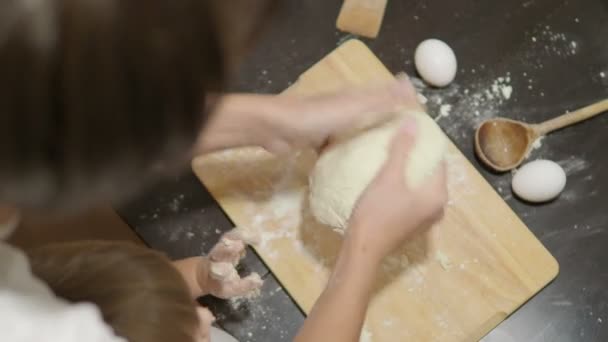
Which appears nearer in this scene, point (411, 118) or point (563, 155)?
point (411, 118)

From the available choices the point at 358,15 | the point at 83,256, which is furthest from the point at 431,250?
the point at 83,256

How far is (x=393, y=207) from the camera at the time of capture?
2.56ft

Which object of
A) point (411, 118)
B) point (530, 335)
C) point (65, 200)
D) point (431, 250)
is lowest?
point (530, 335)

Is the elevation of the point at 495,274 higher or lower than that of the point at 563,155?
lower

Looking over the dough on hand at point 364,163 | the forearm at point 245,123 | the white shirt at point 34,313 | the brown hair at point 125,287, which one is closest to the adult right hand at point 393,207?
the dough on hand at point 364,163

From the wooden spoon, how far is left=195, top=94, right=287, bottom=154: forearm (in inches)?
12.6

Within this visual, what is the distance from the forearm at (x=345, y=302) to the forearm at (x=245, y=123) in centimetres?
17

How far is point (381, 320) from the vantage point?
0.93 m

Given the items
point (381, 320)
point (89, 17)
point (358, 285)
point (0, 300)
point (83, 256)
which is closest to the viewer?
point (89, 17)

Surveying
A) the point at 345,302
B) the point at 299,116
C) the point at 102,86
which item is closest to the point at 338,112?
the point at 299,116

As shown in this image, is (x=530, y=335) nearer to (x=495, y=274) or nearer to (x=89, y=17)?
(x=495, y=274)

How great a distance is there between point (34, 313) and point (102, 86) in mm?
232

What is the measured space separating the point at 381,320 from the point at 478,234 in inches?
7.0

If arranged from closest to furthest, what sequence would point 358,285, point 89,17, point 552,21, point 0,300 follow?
point 89,17, point 0,300, point 358,285, point 552,21
